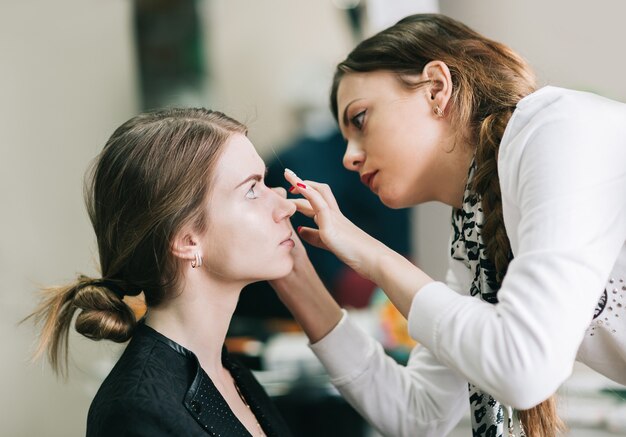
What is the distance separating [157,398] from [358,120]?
2.06ft

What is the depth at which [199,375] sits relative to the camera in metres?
1.15

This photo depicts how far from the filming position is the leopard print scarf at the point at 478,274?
1221 mm

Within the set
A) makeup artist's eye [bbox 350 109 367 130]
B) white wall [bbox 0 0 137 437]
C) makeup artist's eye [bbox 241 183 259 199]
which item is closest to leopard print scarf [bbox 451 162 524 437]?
makeup artist's eye [bbox 350 109 367 130]

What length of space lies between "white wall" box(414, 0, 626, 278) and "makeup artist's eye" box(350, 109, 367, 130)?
68 centimetres

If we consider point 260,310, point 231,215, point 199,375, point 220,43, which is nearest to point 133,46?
point 220,43

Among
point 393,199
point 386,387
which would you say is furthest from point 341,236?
point 386,387

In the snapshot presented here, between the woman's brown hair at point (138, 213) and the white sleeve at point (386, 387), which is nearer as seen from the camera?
the woman's brown hair at point (138, 213)

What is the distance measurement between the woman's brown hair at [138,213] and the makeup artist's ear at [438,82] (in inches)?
14.6

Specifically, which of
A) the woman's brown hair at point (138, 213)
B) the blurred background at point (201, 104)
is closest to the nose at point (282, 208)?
the woman's brown hair at point (138, 213)

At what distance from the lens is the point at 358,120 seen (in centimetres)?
136

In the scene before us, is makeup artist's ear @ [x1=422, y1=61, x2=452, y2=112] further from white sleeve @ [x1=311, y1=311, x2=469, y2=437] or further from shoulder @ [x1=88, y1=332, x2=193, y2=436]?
shoulder @ [x1=88, y1=332, x2=193, y2=436]

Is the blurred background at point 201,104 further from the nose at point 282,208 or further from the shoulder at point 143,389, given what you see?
the shoulder at point 143,389

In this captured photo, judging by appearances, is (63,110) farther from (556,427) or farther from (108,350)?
(556,427)

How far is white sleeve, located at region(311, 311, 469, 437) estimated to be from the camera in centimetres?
144
